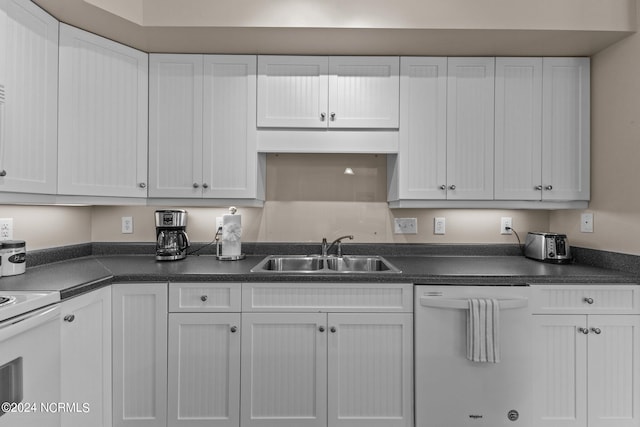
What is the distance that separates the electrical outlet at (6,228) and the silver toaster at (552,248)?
3133 mm

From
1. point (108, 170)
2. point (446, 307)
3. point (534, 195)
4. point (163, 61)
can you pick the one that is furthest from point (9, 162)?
point (534, 195)

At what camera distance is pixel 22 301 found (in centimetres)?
129

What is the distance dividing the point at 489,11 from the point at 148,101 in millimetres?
Result: 2075

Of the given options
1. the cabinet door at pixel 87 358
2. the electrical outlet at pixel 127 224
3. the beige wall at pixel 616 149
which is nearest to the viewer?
the cabinet door at pixel 87 358

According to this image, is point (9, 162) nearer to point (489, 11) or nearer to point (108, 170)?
point (108, 170)

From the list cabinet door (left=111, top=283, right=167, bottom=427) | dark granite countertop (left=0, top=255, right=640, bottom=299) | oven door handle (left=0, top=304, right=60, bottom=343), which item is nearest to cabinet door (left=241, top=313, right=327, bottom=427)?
dark granite countertop (left=0, top=255, right=640, bottom=299)

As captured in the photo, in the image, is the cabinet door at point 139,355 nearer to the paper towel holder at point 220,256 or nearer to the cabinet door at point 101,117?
the paper towel holder at point 220,256

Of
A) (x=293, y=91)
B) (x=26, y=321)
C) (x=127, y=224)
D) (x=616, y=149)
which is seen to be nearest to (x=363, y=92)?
(x=293, y=91)

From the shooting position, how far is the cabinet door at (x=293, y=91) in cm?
217

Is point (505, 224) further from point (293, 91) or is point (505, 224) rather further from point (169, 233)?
point (169, 233)

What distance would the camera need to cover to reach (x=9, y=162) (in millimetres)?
1569

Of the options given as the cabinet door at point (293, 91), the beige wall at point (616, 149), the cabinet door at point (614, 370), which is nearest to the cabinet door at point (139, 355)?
the cabinet door at point (293, 91)

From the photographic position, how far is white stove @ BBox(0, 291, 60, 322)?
3.98 ft

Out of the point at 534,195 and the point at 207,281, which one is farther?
the point at 534,195
